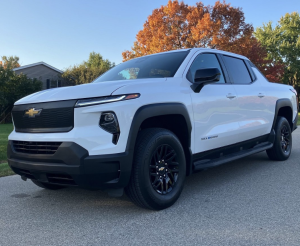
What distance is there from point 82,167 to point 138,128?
663 mm

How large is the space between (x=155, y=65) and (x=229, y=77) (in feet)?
4.02

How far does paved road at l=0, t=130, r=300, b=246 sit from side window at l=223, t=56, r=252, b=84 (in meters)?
1.58

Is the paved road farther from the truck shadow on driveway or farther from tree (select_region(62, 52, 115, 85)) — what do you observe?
tree (select_region(62, 52, 115, 85))

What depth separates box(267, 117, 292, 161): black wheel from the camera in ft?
19.3

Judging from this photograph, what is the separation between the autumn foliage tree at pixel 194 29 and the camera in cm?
2067

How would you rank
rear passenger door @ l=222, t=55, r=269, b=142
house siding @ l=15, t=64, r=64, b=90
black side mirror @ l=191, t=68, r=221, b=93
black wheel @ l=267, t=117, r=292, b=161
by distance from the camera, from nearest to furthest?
black side mirror @ l=191, t=68, r=221, b=93 → rear passenger door @ l=222, t=55, r=269, b=142 → black wheel @ l=267, t=117, r=292, b=161 → house siding @ l=15, t=64, r=64, b=90

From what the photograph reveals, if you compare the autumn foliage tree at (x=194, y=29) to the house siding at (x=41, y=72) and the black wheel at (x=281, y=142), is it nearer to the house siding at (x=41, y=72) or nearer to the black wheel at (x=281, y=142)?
the black wheel at (x=281, y=142)

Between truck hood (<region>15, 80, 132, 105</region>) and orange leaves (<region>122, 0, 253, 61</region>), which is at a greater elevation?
orange leaves (<region>122, 0, 253, 61</region>)

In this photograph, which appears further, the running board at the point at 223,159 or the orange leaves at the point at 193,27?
the orange leaves at the point at 193,27

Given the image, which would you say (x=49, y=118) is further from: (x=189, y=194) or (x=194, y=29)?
(x=194, y=29)

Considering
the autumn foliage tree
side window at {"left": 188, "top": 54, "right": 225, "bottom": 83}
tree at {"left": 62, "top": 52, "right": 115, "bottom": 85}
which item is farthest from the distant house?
Answer: side window at {"left": 188, "top": 54, "right": 225, "bottom": 83}

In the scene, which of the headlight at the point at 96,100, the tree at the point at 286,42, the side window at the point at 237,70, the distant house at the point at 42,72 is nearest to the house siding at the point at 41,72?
the distant house at the point at 42,72

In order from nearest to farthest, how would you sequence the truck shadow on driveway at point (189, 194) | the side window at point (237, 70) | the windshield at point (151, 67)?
the truck shadow on driveway at point (189, 194) → the windshield at point (151, 67) → the side window at point (237, 70)

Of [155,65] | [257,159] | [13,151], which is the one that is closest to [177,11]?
[257,159]
